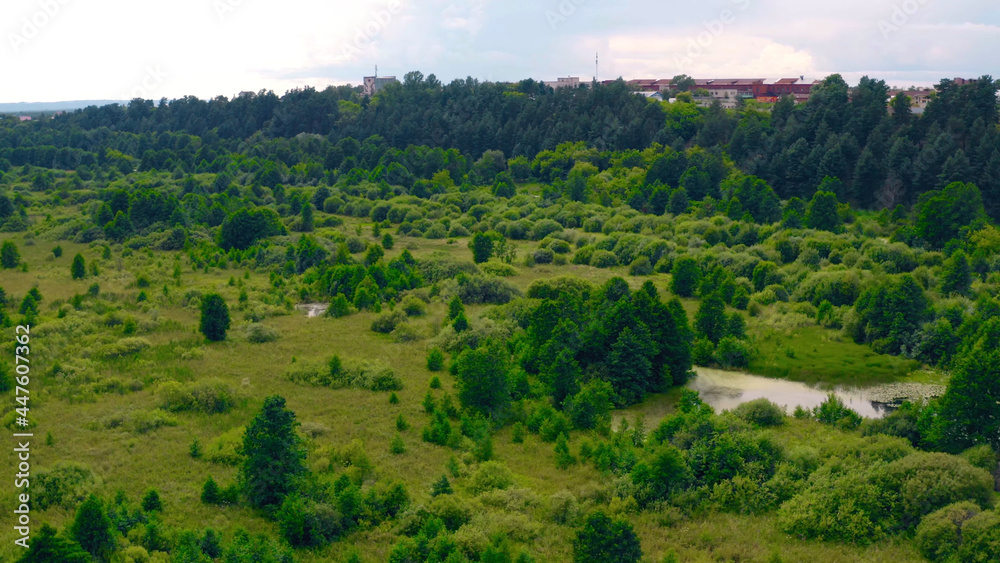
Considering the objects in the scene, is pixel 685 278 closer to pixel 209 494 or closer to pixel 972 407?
pixel 972 407

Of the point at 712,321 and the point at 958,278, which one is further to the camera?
the point at 958,278

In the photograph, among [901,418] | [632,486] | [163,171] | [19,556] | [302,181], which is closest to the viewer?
[19,556]

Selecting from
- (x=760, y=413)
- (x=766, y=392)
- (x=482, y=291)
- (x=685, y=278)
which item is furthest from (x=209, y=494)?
(x=685, y=278)

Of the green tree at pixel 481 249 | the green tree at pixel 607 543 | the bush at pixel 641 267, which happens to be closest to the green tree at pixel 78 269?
the green tree at pixel 481 249

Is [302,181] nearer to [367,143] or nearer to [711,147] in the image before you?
[367,143]

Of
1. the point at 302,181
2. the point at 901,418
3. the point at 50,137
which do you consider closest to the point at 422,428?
the point at 901,418

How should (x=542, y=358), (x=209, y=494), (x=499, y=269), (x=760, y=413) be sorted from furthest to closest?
1. (x=499, y=269)
2. (x=542, y=358)
3. (x=760, y=413)
4. (x=209, y=494)

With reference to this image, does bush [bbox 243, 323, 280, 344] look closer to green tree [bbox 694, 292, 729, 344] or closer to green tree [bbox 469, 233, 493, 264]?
green tree [bbox 469, 233, 493, 264]

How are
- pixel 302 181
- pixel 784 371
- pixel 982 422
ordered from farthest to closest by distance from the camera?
pixel 302 181 → pixel 784 371 → pixel 982 422
